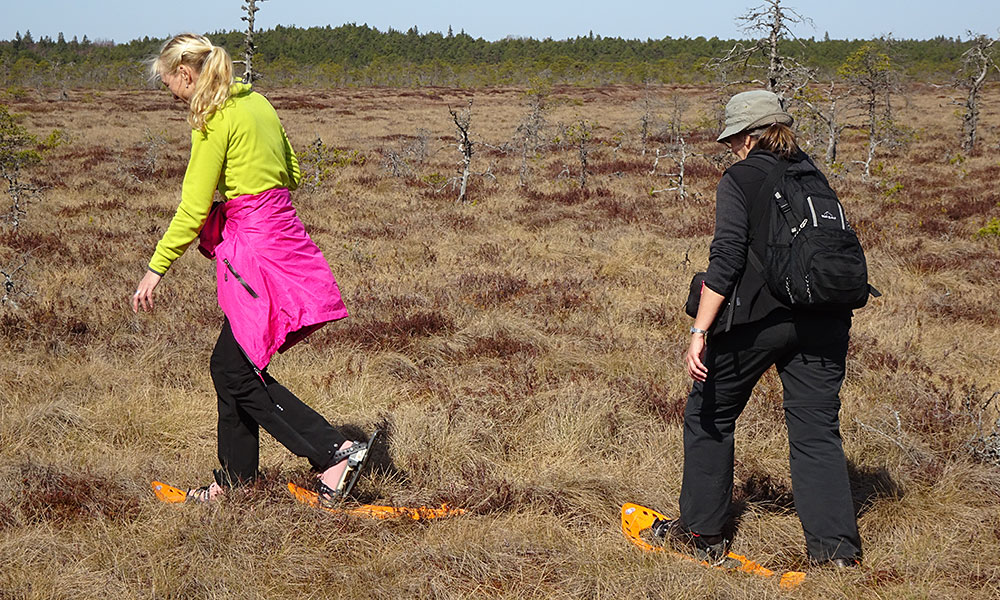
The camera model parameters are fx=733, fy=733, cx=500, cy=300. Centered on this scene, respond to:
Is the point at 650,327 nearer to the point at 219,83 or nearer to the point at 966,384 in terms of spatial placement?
the point at 966,384

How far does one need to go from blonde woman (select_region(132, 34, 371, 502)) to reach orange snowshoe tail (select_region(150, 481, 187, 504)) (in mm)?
50

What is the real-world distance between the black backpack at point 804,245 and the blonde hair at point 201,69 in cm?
189

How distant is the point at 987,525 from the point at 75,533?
3325mm

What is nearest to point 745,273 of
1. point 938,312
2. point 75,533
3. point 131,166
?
point 75,533

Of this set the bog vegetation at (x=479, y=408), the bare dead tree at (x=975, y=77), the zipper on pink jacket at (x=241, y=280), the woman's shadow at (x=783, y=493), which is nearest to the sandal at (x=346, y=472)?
the bog vegetation at (x=479, y=408)

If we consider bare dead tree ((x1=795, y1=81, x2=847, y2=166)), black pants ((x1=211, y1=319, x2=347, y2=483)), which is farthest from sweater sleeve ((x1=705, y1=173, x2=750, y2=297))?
bare dead tree ((x1=795, y1=81, x2=847, y2=166))

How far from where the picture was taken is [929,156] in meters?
19.0

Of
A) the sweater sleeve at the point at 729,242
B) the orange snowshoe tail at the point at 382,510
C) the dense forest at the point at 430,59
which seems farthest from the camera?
the dense forest at the point at 430,59

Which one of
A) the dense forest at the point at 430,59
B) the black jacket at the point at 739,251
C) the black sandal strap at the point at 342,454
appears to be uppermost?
the dense forest at the point at 430,59

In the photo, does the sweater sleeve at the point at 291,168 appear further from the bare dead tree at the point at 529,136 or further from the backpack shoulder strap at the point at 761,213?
the bare dead tree at the point at 529,136

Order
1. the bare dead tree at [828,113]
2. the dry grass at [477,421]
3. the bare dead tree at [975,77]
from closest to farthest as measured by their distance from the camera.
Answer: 1. the dry grass at [477,421]
2. the bare dead tree at [828,113]
3. the bare dead tree at [975,77]

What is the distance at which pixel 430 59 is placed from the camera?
97688 millimetres

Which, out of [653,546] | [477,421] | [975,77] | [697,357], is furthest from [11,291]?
[975,77]

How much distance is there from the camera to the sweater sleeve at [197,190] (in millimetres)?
2633
